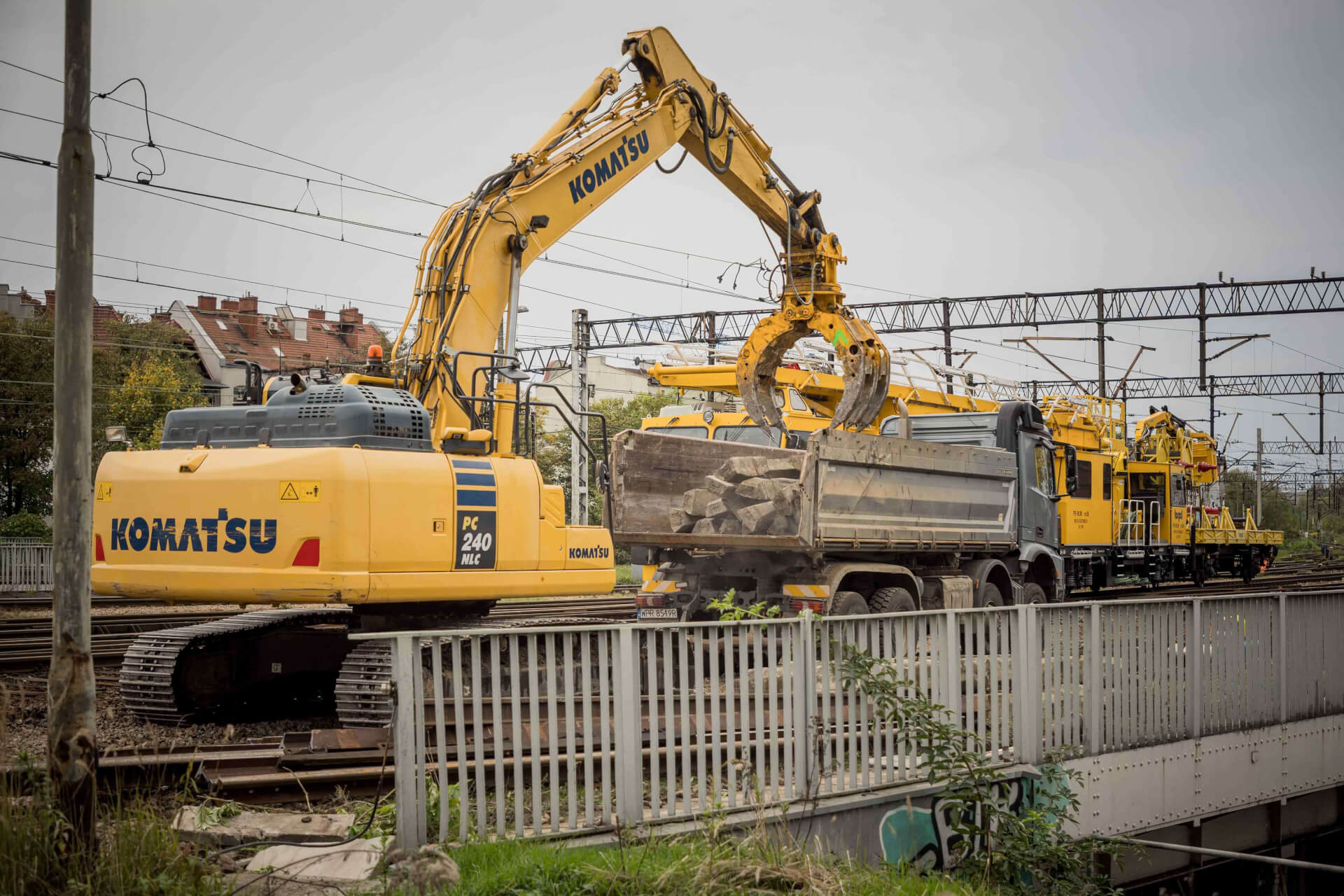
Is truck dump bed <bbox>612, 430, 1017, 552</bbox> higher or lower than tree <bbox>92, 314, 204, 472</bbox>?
lower

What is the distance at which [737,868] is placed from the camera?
5500 millimetres

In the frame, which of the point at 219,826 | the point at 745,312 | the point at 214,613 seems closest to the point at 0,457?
the point at 214,613

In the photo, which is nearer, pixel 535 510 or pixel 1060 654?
pixel 1060 654

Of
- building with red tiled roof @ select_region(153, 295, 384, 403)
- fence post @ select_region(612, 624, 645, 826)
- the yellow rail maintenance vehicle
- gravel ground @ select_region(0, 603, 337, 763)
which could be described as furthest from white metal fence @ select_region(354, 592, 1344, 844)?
building with red tiled roof @ select_region(153, 295, 384, 403)

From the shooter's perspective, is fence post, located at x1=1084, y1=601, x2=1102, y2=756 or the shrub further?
the shrub

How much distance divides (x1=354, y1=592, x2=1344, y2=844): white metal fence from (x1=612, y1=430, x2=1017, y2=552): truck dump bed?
8.87 ft

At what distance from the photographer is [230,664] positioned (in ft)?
33.6

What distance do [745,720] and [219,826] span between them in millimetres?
2934

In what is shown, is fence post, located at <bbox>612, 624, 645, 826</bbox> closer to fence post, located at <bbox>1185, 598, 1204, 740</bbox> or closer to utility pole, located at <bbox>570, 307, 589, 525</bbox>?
fence post, located at <bbox>1185, 598, 1204, 740</bbox>

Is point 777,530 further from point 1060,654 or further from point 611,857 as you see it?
point 611,857

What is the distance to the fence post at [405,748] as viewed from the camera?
5.40 meters

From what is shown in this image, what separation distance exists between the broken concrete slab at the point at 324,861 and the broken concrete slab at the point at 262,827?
24 centimetres

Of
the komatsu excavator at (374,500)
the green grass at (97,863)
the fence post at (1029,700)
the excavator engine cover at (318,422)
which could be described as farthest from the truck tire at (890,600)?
the green grass at (97,863)

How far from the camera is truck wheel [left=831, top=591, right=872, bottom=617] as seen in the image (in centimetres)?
1191
